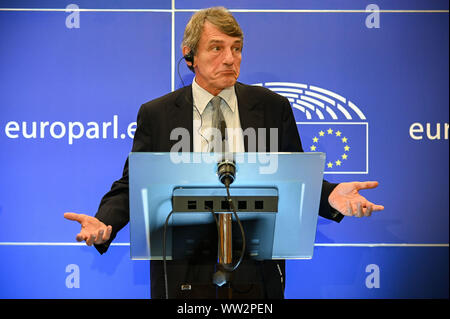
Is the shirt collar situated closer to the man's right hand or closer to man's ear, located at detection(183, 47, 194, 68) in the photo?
man's ear, located at detection(183, 47, 194, 68)

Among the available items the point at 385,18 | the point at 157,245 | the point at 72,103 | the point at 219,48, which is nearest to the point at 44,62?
the point at 72,103

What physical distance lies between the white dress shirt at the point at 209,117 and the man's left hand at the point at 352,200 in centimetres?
62

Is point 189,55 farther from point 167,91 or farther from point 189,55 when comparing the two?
point 167,91

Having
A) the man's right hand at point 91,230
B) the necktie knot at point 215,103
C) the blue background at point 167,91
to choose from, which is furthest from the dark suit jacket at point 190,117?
the blue background at point 167,91

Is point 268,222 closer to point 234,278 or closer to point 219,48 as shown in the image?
point 234,278

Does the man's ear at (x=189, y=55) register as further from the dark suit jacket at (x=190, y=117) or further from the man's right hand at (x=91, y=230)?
the man's right hand at (x=91, y=230)

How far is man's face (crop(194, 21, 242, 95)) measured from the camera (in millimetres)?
2088

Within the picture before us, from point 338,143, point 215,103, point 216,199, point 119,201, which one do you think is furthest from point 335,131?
point 216,199

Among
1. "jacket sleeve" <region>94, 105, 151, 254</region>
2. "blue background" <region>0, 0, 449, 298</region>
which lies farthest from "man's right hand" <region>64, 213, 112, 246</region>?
"blue background" <region>0, 0, 449, 298</region>

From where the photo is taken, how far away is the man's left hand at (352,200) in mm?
1450

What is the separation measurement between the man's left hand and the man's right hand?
782mm

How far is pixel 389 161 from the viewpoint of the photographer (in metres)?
2.96

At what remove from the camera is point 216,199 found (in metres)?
1.27

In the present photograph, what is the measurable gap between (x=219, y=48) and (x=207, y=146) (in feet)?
1.52
